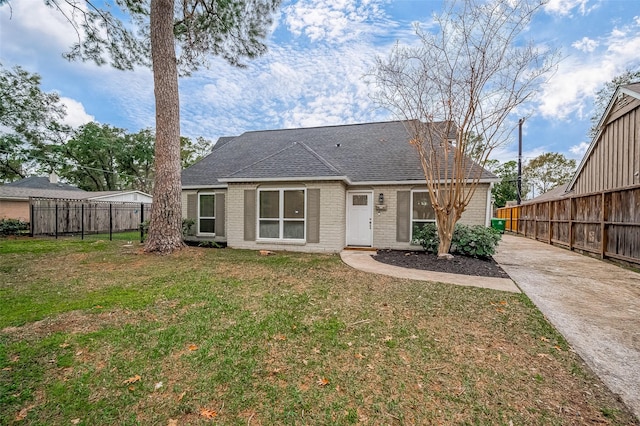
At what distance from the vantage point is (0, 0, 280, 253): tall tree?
27.3 ft

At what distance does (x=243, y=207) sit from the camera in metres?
9.87

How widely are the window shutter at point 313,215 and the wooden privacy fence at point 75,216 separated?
9494 millimetres

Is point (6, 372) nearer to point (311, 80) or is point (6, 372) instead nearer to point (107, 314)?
point (107, 314)

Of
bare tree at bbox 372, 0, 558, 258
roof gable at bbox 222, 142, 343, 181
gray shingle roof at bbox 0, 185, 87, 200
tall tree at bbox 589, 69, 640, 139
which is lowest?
gray shingle roof at bbox 0, 185, 87, 200

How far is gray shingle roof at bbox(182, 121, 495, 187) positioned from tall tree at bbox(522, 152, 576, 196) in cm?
3230

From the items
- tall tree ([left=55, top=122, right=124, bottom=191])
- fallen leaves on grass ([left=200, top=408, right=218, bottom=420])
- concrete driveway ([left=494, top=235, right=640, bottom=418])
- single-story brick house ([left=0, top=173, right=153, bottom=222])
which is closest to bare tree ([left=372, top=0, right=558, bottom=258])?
concrete driveway ([left=494, top=235, right=640, bottom=418])

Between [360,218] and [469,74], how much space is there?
5607 millimetres

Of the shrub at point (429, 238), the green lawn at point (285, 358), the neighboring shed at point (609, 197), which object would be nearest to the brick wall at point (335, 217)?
the shrub at point (429, 238)

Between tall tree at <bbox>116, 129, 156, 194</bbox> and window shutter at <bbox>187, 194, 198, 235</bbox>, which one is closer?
window shutter at <bbox>187, 194, 198, 235</bbox>


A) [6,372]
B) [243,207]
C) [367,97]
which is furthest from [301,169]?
[6,372]

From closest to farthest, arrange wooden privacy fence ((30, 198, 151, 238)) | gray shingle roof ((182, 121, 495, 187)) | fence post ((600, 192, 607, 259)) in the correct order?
1. fence post ((600, 192, 607, 259))
2. gray shingle roof ((182, 121, 495, 187))
3. wooden privacy fence ((30, 198, 151, 238))

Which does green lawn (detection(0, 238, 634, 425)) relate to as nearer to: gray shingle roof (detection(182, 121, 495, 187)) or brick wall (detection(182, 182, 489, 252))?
brick wall (detection(182, 182, 489, 252))

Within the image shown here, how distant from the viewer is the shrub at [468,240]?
7746mm

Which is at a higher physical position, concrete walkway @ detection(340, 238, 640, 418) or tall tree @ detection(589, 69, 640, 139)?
tall tree @ detection(589, 69, 640, 139)
